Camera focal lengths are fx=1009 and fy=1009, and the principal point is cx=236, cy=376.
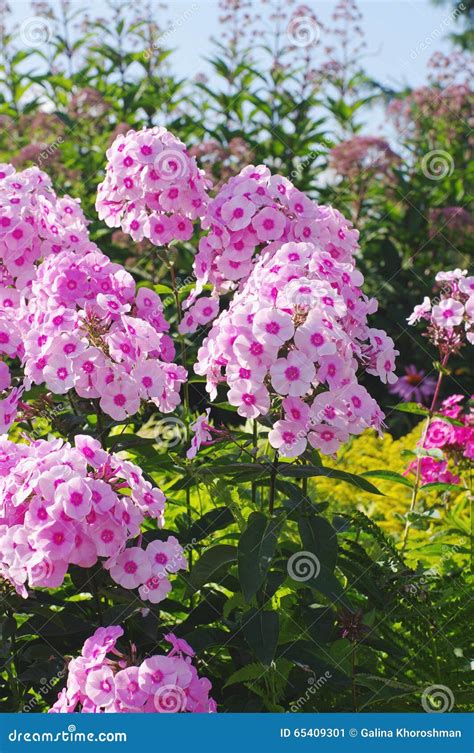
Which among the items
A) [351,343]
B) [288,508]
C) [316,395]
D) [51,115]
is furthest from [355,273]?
[51,115]

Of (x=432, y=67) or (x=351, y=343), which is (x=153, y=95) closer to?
(x=432, y=67)

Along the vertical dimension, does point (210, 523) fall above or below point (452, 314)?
below

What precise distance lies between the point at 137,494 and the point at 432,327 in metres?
1.50

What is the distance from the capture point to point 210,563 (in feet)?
8.53

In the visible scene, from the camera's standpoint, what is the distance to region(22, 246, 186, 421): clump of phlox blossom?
260 centimetres

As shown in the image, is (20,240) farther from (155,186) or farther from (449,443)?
(449,443)

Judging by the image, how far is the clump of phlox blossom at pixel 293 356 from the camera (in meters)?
2.33

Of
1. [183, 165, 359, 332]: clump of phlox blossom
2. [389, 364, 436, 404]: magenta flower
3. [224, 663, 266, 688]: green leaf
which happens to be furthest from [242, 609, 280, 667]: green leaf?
[389, 364, 436, 404]: magenta flower

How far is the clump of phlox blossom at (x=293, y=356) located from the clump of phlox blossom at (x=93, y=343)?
182 mm

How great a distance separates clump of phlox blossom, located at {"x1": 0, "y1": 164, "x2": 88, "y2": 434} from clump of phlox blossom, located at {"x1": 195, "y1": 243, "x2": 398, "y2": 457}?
2.31ft

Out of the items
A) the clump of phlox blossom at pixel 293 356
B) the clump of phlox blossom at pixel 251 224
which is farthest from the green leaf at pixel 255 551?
the clump of phlox blossom at pixel 251 224

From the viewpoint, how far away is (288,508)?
8.87ft

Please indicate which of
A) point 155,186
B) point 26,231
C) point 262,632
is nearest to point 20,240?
point 26,231

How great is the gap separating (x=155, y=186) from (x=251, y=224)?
318 mm
